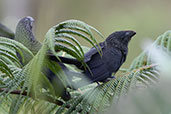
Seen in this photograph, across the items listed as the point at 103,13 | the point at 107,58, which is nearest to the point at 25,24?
the point at 107,58

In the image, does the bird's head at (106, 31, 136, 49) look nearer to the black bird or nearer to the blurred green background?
the black bird

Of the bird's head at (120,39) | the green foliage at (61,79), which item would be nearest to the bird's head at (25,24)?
the green foliage at (61,79)

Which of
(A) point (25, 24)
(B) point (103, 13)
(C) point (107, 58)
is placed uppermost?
(A) point (25, 24)

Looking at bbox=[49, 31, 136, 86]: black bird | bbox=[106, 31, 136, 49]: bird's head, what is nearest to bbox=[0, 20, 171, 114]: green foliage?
bbox=[49, 31, 136, 86]: black bird

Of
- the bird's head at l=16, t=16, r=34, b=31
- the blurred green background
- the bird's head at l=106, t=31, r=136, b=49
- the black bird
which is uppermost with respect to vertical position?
the bird's head at l=16, t=16, r=34, b=31

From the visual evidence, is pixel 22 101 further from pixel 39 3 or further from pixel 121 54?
pixel 39 3

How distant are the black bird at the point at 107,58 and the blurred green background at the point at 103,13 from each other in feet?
14.2

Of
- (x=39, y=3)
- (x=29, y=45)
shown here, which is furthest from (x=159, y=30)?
(x=29, y=45)

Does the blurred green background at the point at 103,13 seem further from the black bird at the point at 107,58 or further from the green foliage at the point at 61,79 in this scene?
the green foliage at the point at 61,79

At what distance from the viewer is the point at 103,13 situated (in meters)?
6.82

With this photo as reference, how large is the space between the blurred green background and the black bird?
4339 mm

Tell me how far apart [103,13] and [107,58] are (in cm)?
551

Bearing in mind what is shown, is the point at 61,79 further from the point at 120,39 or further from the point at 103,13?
the point at 103,13

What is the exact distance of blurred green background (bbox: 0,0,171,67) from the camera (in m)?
6.09
